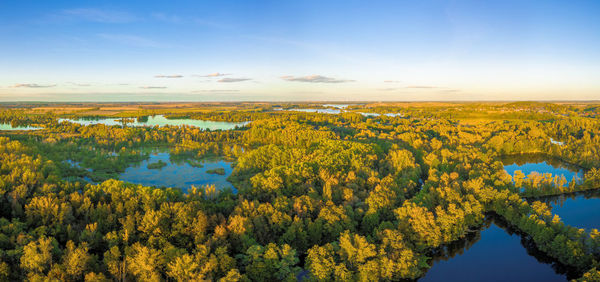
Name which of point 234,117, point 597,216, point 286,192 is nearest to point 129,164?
point 286,192

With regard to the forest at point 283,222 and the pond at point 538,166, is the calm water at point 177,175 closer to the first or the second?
the forest at point 283,222

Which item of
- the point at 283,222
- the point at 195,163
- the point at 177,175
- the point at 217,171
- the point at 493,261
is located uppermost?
the point at 283,222

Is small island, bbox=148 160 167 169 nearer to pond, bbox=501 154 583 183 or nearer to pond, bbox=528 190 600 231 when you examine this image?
pond, bbox=528 190 600 231

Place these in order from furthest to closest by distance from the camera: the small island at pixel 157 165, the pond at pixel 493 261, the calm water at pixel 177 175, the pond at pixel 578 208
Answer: the small island at pixel 157 165 < the calm water at pixel 177 175 < the pond at pixel 578 208 < the pond at pixel 493 261

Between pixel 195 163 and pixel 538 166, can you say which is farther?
pixel 538 166

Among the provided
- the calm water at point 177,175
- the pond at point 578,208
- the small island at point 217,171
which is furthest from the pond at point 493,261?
the small island at point 217,171

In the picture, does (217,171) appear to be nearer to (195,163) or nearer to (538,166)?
(195,163)

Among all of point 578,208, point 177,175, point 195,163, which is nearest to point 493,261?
point 578,208
